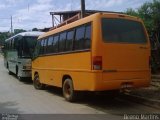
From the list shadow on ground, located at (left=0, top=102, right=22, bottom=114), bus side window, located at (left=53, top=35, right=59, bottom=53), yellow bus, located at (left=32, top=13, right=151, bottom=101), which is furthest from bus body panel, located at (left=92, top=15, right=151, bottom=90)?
bus side window, located at (left=53, top=35, right=59, bottom=53)

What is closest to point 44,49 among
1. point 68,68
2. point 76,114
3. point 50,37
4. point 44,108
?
point 50,37

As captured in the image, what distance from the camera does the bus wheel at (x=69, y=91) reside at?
39.1ft

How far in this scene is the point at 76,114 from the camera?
10.0 metres

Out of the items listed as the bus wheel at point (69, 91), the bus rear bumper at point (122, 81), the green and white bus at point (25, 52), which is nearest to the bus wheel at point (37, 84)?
the green and white bus at point (25, 52)

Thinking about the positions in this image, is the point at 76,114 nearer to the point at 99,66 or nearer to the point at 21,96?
the point at 99,66

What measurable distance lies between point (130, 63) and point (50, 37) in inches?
189

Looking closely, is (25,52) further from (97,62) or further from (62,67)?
(97,62)

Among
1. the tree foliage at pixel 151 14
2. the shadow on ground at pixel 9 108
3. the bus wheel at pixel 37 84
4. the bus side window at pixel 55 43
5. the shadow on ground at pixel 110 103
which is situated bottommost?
the shadow on ground at pixel 9 108

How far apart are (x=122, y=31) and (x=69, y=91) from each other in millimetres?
2932

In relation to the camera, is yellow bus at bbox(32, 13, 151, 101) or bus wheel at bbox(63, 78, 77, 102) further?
bus wheel at bbox(63, 78, 77, 102)

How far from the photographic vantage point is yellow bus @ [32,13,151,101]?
10.4 metres

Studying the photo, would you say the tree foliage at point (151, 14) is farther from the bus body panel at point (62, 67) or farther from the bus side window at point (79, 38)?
the bus side window at point (79, 38)

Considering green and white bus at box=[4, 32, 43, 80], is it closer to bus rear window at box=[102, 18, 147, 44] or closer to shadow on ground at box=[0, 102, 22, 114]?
shadow on ground at box=[0, 102, 22, 114]

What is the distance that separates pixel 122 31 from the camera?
11.0 metres
